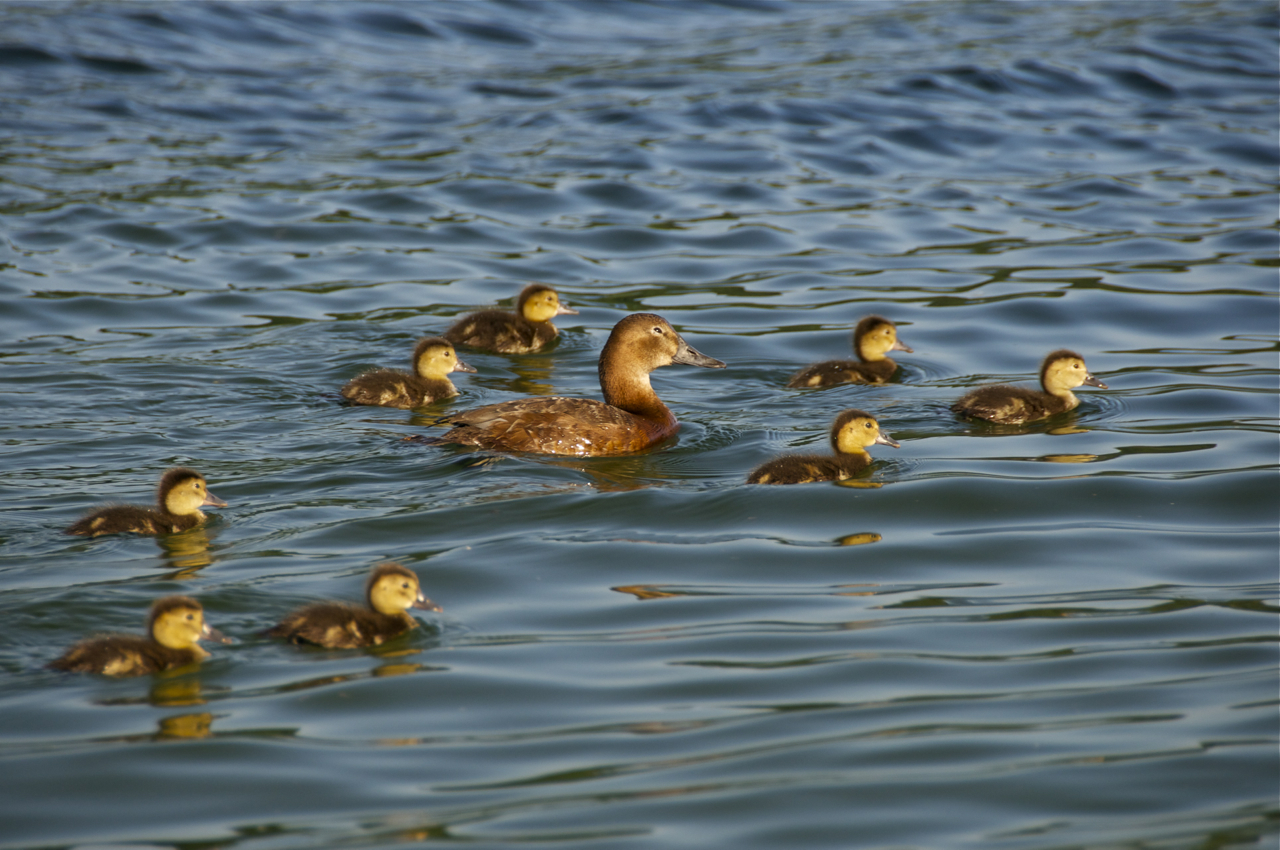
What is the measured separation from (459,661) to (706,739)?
104 centimetres

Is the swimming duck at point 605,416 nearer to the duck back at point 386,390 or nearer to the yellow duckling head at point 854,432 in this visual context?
the duck back at point 386,390

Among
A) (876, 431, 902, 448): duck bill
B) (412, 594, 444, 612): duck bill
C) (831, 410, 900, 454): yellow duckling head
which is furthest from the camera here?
(876, 431, 902, 448): duck bill

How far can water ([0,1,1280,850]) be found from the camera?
4.16 m

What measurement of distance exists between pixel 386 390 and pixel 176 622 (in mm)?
3837

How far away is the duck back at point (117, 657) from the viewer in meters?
4.81

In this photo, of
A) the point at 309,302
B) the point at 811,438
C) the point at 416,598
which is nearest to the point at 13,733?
the point at 416,598

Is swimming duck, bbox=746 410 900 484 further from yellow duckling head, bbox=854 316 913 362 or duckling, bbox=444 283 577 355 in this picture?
duckling, bbox=444 283 577 355

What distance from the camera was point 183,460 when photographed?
7367 millimetres

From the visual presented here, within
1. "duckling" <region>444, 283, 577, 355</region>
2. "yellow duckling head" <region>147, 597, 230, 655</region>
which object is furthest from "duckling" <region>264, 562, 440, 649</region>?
"duckling" <region>444, 283, 577, 355</region>

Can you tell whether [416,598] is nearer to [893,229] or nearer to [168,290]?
[168,290]

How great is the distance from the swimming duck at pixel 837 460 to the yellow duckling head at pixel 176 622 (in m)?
2.91

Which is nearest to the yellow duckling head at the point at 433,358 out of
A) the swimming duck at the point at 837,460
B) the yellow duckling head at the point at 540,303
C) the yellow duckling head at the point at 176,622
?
the yellow duckling head at the point at 540,303

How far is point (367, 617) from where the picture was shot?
5.11 meters

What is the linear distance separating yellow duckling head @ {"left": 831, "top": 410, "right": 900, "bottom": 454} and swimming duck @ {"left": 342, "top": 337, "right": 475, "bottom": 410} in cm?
278
